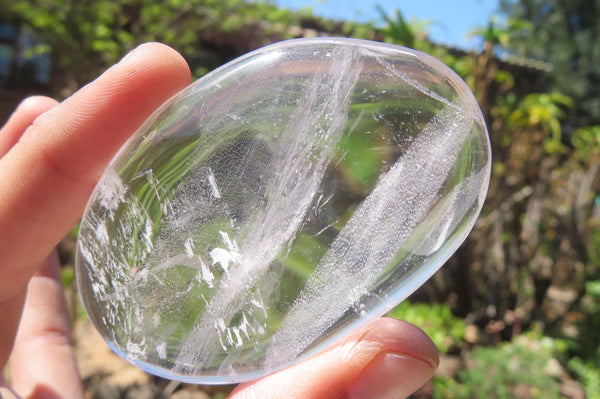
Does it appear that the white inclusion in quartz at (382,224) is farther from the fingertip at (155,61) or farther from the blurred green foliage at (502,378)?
the blurred green foliage at (502,378)

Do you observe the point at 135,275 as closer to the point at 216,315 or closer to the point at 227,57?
the point at 216,315

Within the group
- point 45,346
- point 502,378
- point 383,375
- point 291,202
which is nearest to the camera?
point 383,375

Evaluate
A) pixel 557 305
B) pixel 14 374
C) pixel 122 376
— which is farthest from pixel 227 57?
pixel 14 374

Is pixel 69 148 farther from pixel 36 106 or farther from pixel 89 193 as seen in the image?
pixel 36 106

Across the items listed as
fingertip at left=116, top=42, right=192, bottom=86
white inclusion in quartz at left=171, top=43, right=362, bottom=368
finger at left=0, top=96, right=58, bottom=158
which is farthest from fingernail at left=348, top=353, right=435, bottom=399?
finger at left=0, top=96, right=58, bottom=158

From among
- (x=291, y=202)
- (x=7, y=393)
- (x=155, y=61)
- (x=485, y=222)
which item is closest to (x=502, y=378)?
(x=485, y=222)
